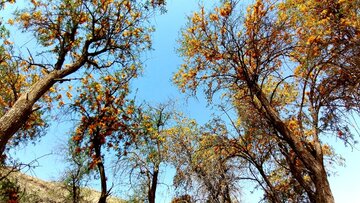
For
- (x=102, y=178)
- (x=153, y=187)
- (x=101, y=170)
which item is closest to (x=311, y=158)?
(x=153, y=187)

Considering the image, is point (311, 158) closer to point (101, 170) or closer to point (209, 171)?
point (209, 171)

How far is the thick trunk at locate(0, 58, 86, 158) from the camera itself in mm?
5754

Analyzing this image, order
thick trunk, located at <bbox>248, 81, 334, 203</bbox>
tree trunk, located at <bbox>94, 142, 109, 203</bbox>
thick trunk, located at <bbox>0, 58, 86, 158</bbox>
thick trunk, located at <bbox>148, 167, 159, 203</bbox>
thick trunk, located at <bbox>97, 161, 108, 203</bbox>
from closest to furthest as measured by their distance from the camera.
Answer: thick trunk, located at <bbox>0, 58, 86, 158</bbox>, thick trunk, located at <bbox>248, 81, 334, 203</bbox>, tree trunk, located at <bbox>94, 142, 109, 203</bbox>, thick trunk, located at <bbox>97, 161, 108, 203</bbox>, thick trunk, located at <bbox>148, 167, 159, 203</bbox>

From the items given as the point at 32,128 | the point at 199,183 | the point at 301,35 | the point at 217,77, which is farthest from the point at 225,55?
the point at 32,128

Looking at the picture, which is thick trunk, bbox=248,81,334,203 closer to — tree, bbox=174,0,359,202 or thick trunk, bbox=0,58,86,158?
tree, bbox=174,0,359,202

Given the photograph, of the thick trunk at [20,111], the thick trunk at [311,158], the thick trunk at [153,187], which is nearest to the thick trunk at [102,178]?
the thick trunk at [153,187]

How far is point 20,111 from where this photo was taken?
611 centimetres

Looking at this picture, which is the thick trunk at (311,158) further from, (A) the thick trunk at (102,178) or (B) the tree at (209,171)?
(A) the thick trunk at (102,178)

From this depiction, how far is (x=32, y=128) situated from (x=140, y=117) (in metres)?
4.83

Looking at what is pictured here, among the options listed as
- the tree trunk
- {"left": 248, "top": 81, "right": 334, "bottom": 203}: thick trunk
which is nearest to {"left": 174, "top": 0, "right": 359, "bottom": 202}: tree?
{"left": 248, "top": 81, "right": 334, "bottom": 203}: thick trunk

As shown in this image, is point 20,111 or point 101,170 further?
point 101,170

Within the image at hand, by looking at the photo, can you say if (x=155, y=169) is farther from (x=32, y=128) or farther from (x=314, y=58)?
(x=314, y=58)

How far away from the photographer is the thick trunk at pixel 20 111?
5.75 metres

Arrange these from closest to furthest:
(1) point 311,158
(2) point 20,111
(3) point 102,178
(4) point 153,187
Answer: (2) point 20,111 < (1) point 311,158 < (3) point 102,178 < (4) point 153,187
